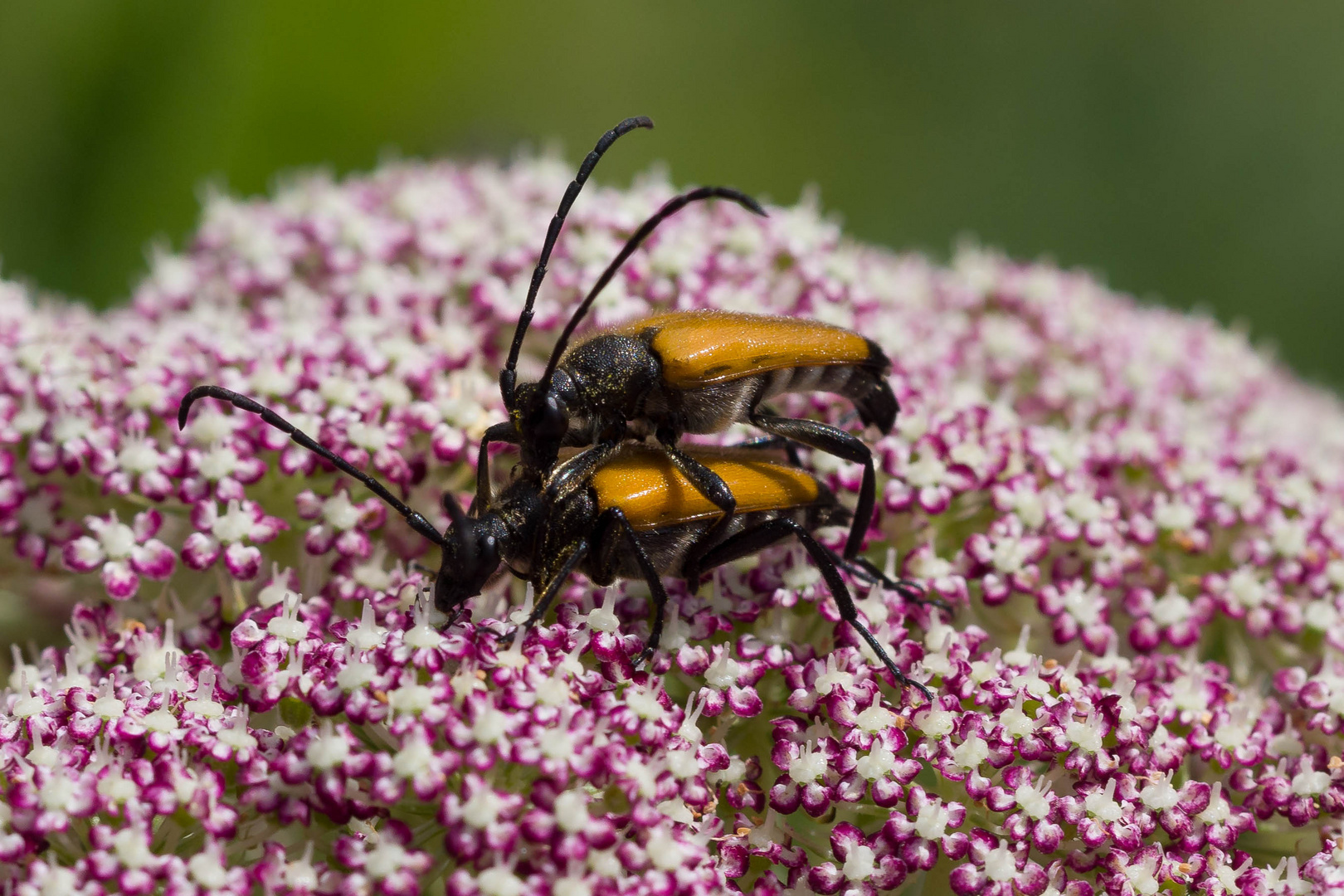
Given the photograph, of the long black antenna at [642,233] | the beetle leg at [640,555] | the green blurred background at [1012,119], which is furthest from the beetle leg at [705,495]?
the green blurred background at [1012,119]

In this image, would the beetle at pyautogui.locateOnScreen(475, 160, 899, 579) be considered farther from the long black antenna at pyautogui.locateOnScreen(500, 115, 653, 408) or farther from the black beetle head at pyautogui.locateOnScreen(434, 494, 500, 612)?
the black beetle head at pyautogui.locateOnScreen(434, 494, 500, 612)

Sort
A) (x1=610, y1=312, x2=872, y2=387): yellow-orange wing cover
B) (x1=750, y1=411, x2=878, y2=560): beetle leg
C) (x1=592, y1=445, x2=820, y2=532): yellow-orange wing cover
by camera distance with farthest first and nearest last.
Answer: (x1=750, y1=411, x2=878, y2=560): beetle leg
(x1=610, y1=312, x2=872, y2=387): yellow-orange wing cover
(x1=592, y1=445, x2=820, y2=532): yellow-orange wing cover

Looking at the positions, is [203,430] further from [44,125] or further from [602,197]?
[44,125]

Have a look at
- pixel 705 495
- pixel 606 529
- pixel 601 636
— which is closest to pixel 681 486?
pixel 705 495

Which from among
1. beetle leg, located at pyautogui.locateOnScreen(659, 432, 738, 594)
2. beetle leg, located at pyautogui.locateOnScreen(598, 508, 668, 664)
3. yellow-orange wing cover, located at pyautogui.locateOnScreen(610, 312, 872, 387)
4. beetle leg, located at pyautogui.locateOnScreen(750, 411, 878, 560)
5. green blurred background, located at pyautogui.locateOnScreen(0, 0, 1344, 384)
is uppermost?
green blurred background, located at pyautogui.locateOnScreen(0, 0, 1344, 384)

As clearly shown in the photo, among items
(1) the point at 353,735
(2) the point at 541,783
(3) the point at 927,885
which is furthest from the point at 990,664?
(1) the point at 353,735

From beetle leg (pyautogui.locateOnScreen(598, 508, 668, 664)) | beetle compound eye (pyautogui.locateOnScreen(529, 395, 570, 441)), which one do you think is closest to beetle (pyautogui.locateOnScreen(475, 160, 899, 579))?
beetle compound eye (pyautogui.locateOnScreen(529, 395, 570, 441))
